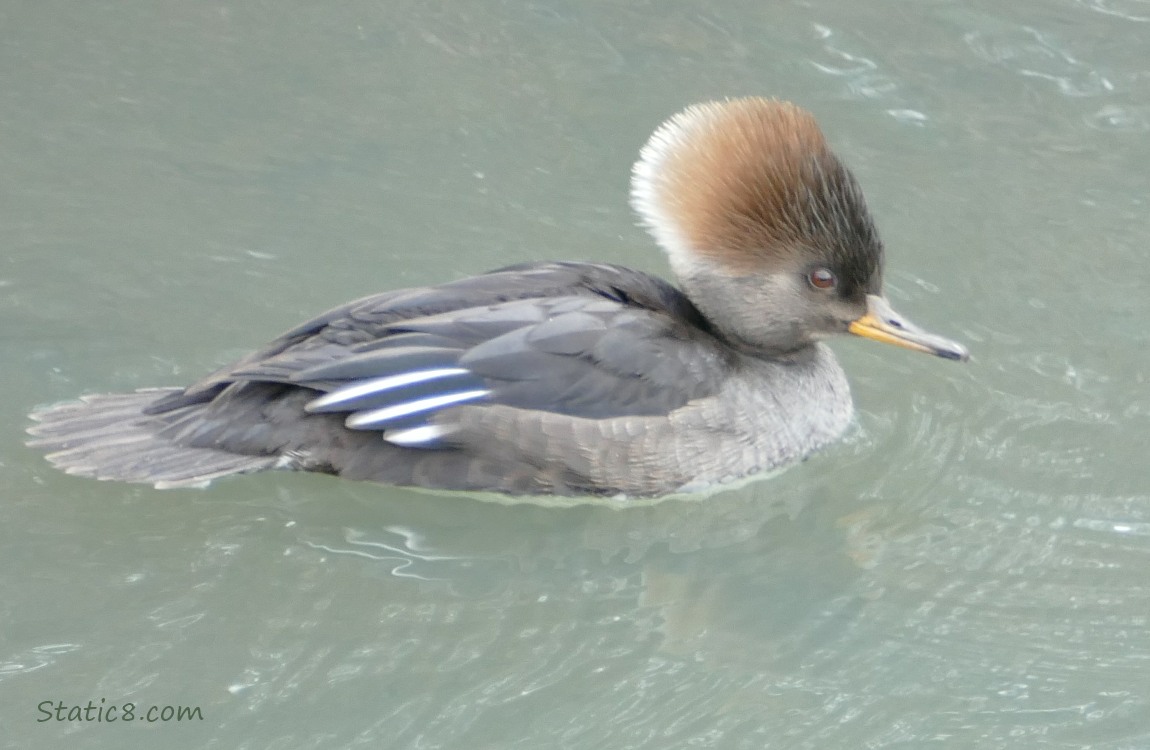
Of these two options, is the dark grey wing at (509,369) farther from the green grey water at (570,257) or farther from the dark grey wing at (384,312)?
the green grey water at (570,257)

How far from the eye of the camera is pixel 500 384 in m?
5.04

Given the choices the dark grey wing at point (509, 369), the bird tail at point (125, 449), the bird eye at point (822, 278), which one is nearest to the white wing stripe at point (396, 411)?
the dark grey wing at point (509, 369)

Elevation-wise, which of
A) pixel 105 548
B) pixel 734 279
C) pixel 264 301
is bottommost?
pixel 105 548

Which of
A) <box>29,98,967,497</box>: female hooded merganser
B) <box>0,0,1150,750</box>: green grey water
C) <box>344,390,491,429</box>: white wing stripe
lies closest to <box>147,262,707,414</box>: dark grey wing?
<box>29,98,967,497</box>: female hooded merganser

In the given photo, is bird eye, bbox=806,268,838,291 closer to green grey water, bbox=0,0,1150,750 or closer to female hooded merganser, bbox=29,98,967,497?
female hooded merganser, bbox=29,98,967,497

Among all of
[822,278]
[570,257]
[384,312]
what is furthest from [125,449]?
[822,278]

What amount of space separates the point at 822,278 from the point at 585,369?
0.99 metres

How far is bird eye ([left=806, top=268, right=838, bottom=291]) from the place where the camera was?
17.7 feet

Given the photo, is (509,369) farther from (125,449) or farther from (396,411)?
(125,449)

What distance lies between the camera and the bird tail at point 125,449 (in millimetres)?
4926

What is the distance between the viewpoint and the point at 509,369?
5.04 meters

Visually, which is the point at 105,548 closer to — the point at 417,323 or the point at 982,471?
the point at 417,323

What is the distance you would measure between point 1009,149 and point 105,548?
494cm

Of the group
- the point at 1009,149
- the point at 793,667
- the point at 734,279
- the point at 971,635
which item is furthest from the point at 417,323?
the point at 1009,149
